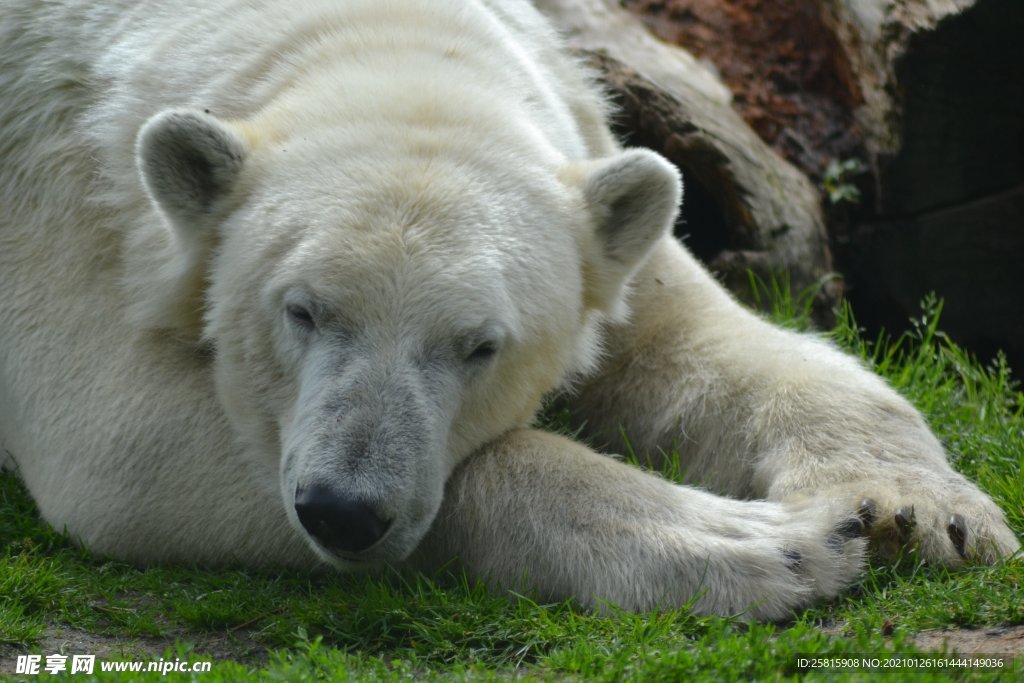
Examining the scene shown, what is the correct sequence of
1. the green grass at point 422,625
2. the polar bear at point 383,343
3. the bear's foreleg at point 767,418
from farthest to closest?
the bear's foreleg at point 767,418
the polar bear at point 383,343
the green grass at point 422,625

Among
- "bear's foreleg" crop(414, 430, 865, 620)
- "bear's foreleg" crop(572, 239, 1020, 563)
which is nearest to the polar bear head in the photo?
"bear's foreleg" crop(414, 430, 865, 620)

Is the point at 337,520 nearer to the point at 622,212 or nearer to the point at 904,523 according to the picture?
the point at 622,212

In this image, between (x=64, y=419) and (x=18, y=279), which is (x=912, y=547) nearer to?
(x=64, y=419)

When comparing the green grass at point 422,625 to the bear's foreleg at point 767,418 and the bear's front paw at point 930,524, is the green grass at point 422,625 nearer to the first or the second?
the bear's front paw at point 930,524

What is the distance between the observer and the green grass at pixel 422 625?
11.8 ft

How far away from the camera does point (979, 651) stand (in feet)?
12.0

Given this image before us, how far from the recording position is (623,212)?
15.6 feet

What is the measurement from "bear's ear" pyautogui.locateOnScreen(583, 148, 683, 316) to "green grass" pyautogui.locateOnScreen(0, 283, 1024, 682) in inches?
51.4

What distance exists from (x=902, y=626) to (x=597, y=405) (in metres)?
2.07

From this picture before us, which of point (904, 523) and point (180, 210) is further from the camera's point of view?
point (180, 210)

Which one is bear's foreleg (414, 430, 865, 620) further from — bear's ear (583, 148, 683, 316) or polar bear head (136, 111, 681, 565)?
bear's ear (583, 148, 683, 316)

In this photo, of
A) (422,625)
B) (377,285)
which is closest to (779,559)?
(422,625)

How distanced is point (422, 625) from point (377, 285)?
3.70 ft

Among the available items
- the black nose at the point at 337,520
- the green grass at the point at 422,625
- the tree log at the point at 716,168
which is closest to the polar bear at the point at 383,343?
the black nose at the point at 337,520
